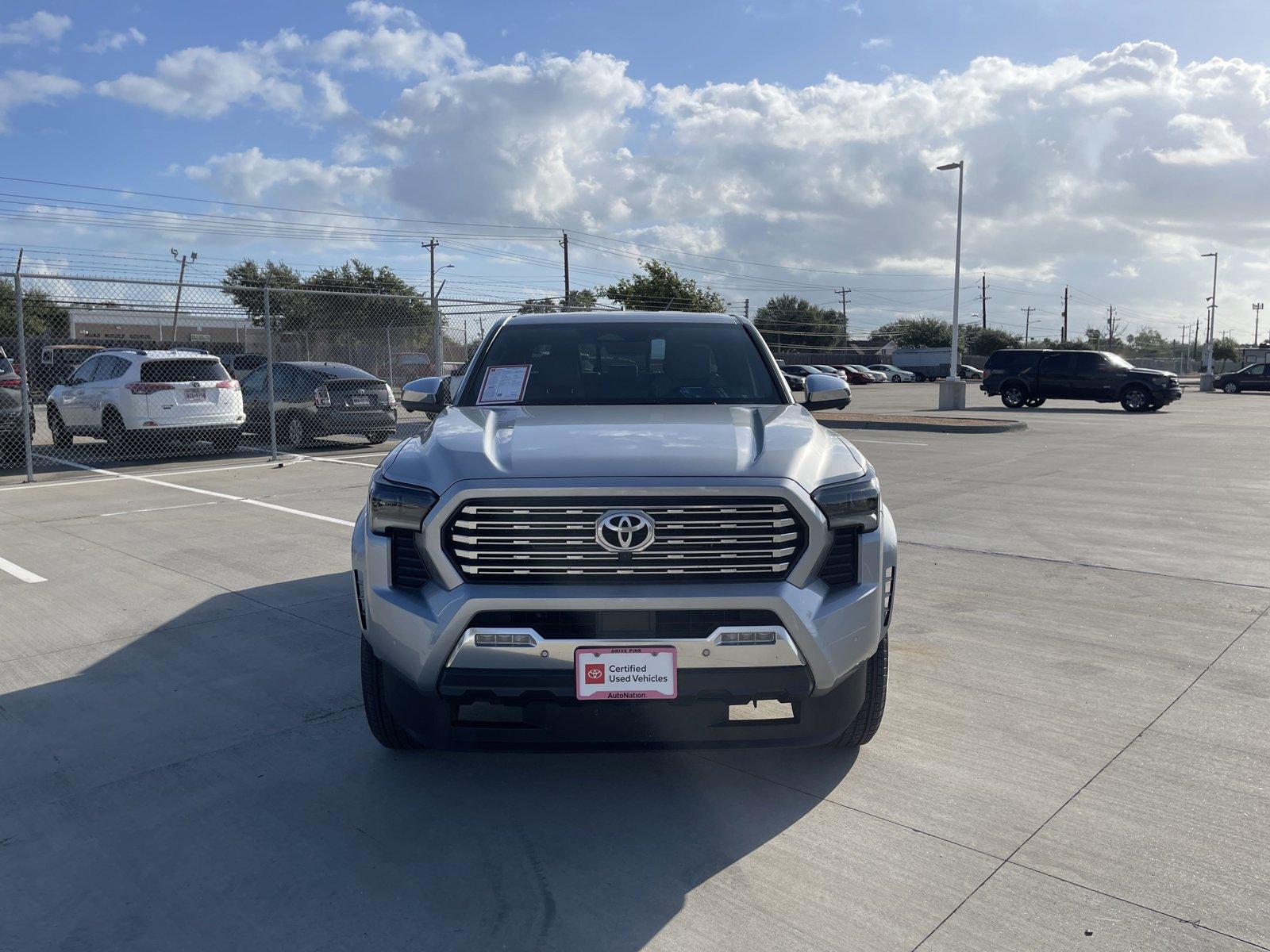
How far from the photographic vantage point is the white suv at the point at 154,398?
14.1 meters

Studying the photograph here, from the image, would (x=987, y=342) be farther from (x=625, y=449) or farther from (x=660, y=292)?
(x=625, y=449)

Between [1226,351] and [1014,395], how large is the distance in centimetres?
10549

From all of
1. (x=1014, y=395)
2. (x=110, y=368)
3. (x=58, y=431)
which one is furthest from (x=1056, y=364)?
(x=58, y=431)

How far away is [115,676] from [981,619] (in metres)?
4.64

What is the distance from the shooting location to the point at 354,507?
10031 mm

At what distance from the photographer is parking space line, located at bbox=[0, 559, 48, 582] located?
23.2 ft

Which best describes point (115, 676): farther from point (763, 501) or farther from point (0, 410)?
point (0, 410)

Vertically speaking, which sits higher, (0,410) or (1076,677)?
(0,410)

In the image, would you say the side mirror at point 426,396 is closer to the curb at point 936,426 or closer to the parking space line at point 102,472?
the parking space line at point 102,472

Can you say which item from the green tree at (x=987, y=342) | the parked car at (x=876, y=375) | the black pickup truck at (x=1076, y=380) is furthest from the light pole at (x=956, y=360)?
the green tree at (x=987, y=342)

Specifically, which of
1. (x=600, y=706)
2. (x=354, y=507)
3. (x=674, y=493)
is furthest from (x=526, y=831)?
(x=354, y=507)

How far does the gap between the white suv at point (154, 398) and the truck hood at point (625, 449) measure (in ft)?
38.3

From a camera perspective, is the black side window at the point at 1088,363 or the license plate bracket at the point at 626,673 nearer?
the license plate bracket at the point at 626,673

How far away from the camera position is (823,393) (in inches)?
210
